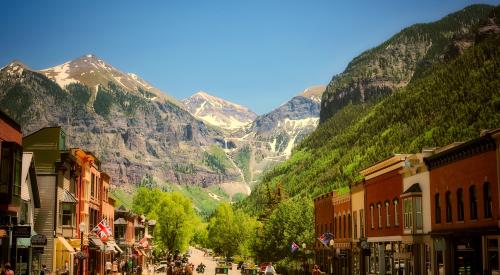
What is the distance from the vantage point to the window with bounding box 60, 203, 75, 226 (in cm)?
5931

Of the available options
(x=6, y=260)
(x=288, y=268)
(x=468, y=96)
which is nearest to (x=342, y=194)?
(x=288, y=268)

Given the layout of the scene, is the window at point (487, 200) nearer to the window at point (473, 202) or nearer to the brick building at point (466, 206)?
the brick building at point (466, 206)

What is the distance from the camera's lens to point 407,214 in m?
51.8

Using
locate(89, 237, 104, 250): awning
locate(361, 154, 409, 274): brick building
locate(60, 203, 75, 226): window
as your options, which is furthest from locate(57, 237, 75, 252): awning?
locate(361, 154, 409, 274): brick building

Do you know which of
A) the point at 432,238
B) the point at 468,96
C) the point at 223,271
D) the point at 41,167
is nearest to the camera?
the point at 432,238

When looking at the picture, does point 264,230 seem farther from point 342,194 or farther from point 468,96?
point 468,96

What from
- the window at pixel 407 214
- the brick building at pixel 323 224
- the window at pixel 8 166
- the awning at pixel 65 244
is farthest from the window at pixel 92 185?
the window at pixel 8 166

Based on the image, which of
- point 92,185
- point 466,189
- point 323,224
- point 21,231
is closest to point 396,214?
point 466,189

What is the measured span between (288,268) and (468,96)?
363 feet

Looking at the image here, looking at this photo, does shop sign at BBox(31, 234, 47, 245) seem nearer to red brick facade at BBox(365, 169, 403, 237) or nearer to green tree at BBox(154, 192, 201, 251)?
red brick facade at BBox(365, 169, 403, 237)

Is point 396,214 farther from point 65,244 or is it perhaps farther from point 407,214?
point 65,244

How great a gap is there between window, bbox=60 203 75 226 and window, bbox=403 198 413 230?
85.1 ft

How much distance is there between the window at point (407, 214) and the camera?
51.0 m

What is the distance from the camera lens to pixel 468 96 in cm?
18175
